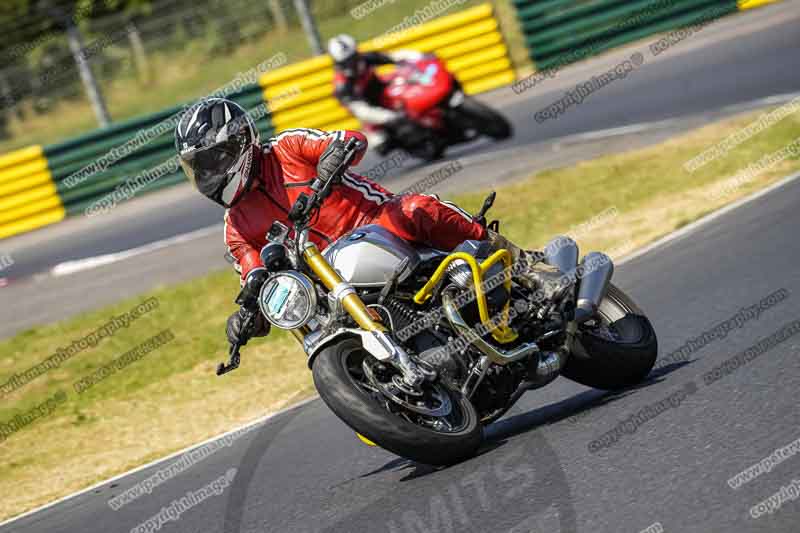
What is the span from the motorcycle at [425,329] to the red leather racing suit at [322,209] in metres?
0.13

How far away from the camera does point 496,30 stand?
19438mm

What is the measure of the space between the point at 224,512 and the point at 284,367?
350 cm

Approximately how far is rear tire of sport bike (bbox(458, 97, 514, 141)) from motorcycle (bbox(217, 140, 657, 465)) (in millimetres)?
10175

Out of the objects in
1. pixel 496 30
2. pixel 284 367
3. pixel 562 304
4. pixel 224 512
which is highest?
pixel 562 304

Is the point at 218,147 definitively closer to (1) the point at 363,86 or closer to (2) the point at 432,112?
(2) the point at 432,112

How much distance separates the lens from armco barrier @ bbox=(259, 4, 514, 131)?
19297 mm

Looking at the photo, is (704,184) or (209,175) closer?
(209,175)

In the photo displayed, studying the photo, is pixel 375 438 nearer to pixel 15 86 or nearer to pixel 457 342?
pixel 457 342

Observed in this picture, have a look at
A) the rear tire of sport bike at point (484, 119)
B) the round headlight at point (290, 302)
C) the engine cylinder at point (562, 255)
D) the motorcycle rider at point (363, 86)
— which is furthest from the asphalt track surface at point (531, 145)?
the round headlight at point (290, 302)

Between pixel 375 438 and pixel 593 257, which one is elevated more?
pixel 375 438

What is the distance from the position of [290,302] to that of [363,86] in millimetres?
12130

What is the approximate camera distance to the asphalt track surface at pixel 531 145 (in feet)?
47.1

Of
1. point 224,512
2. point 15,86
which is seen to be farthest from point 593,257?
point 15,86

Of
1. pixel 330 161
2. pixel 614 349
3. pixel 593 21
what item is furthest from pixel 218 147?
pixel 593 21
